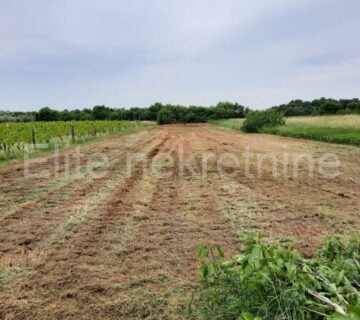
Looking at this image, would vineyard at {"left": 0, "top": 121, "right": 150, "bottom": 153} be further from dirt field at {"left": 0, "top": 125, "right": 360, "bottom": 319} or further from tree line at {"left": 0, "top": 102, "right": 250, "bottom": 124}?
tree line at {"left": 0, "top": 102, "right": 250, "bottom": 124}

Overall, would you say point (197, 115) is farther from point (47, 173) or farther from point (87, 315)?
point (87, 315)

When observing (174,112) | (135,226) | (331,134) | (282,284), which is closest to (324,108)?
(174,112)

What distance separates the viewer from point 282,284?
229 cm

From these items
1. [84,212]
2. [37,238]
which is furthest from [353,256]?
[84,212]

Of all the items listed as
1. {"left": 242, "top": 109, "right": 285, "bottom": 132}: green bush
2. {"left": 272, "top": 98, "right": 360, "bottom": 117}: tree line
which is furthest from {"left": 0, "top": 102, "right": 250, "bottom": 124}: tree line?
{"left": 242, "top": 109, "right": 285, "bottom": 132}: green bush

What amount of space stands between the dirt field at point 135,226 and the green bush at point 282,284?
87 centimetres

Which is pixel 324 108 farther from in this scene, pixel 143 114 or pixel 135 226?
pixel 135 226

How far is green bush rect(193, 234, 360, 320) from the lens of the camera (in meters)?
2.15

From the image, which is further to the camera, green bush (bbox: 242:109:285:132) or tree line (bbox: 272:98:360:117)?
tree line (bbox: 272:98:360:117)

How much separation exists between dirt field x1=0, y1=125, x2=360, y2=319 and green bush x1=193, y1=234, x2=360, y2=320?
0.87m

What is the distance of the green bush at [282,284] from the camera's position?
84.6 inches

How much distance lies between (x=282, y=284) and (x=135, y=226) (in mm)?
3718

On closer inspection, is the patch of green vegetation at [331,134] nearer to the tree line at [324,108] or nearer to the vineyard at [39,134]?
the vineyard at [39,134]

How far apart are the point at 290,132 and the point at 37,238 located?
84.0 ft
